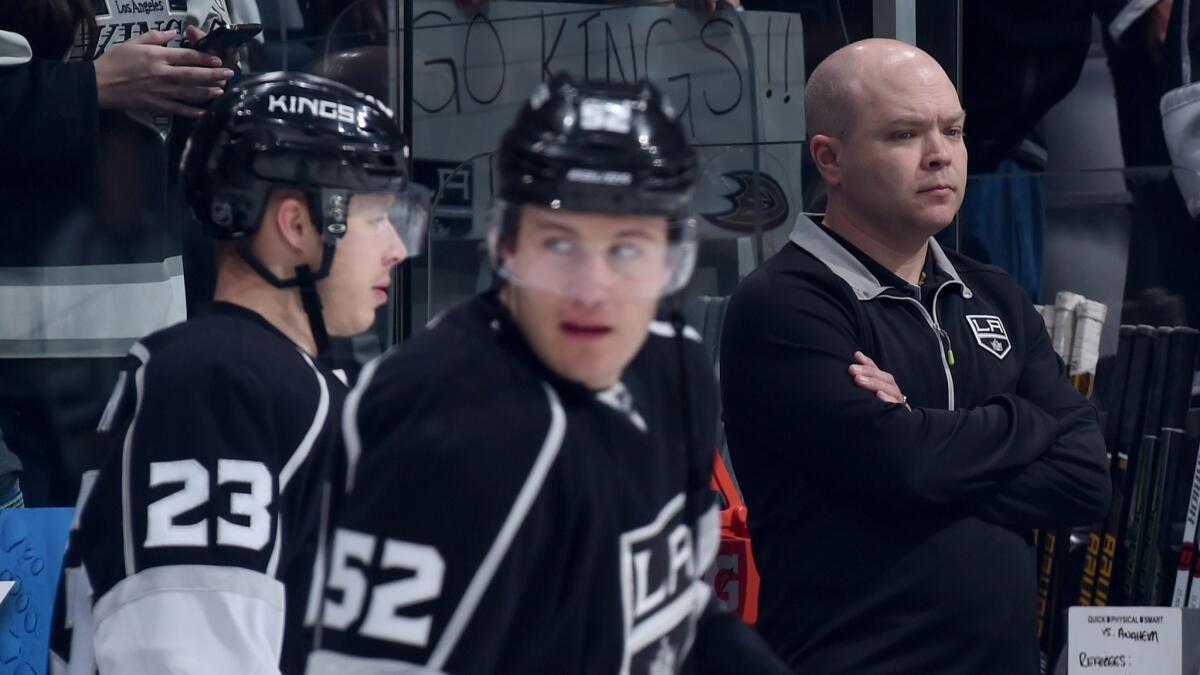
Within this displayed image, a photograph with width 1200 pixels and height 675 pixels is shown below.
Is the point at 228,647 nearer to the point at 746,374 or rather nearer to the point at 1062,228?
the point at 746,374

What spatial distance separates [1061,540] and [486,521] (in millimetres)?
2374

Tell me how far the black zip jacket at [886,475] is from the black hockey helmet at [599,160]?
40.6 inches

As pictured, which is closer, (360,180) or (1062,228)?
(360,180)

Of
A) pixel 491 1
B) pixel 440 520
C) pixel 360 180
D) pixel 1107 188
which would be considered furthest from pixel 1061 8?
pixel 440 520

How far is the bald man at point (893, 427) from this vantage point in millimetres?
2234

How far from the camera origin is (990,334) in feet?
7.95

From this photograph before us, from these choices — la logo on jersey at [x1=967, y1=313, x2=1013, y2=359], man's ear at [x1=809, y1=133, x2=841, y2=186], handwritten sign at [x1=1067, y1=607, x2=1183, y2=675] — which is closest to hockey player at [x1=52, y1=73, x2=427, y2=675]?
man's ear at [x1=809, y1=133, x2=841, y2=186]

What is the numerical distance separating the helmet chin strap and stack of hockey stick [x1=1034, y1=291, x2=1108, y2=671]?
199cm

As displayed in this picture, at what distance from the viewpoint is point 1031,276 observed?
136 inches

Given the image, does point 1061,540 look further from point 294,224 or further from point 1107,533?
point 294,224

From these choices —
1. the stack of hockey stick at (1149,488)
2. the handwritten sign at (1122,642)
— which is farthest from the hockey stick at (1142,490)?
the handwritten sign at (1122,642)

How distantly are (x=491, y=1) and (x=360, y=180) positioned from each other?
1533 mm

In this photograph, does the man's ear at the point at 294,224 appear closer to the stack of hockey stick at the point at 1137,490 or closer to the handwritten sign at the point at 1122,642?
the handwritten sign at the point at 1122,642

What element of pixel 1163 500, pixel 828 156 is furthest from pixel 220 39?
pixel 1163 500
